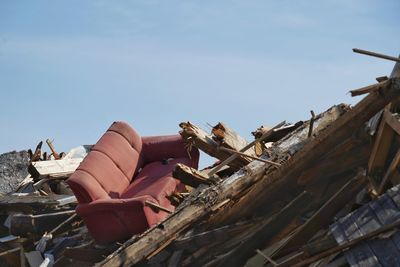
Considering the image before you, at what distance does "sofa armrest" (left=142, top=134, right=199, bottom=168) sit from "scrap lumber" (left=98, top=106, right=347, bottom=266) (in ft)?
6.89

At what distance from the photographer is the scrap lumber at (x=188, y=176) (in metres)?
8.54

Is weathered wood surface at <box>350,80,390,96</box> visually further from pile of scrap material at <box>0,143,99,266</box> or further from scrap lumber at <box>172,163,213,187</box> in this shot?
pile of scrap material at <box>0,143,99,266</box>

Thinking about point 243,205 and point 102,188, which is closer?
point 243,205

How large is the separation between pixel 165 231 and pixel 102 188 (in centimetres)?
191

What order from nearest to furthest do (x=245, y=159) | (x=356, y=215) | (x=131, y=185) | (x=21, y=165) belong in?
(x=356, y=215), (x=245, y=159), (x=131, y=185), (x=21, y=165)

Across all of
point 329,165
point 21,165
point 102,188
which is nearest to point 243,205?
point 329,165

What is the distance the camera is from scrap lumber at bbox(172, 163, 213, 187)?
8.54 meters

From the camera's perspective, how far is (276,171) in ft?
24.8

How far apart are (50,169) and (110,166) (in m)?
2.69

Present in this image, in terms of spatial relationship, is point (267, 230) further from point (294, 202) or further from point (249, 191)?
point (249, 191)

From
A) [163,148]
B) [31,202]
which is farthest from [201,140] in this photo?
[31,202]

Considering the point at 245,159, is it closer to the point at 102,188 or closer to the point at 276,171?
the point at 276,171

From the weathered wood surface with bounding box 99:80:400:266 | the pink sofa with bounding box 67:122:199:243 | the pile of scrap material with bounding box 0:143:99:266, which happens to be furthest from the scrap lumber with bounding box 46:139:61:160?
the weathered wood surface with bounding box 99:80:400:266

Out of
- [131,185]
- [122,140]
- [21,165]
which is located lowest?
[131,185]
